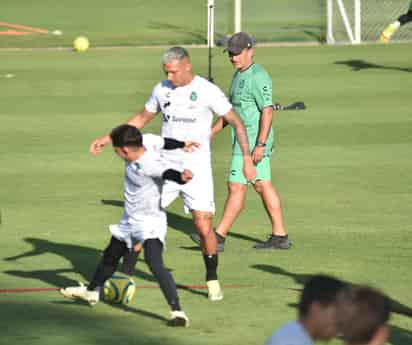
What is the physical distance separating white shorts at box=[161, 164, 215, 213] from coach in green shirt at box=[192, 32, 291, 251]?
1.63m

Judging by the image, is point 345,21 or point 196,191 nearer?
point 196,191

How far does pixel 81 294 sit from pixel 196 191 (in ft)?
4.47

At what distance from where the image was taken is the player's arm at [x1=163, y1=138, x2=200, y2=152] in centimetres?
1036

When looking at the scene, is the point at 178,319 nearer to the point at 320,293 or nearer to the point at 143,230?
the point at 143,230

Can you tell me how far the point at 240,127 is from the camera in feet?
35.3

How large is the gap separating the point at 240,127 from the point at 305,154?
7957 millimetres

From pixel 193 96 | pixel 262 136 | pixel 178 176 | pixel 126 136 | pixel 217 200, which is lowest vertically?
pixel 217 200

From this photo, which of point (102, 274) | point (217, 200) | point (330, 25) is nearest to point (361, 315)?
point (102, 274)

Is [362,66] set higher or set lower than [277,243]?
higher

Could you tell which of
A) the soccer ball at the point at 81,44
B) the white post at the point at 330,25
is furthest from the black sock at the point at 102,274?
the white post at the point at 330,25

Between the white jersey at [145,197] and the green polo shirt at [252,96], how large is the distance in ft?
8.71

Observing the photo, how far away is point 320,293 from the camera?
555cm

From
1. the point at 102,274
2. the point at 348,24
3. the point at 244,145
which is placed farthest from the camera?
the point at 348,24

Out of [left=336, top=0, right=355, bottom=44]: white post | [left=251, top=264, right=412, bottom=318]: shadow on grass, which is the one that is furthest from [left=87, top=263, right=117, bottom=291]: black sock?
[left=336, top=0, right=355, bottom=44]: white post
